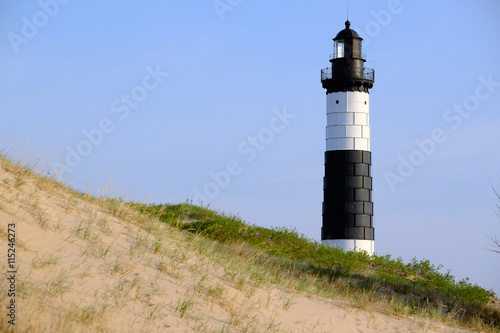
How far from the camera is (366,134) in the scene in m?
29.3

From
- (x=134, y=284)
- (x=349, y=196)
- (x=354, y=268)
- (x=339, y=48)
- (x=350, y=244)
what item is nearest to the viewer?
(x=134, y=284)

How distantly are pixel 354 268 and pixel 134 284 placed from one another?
42.2 feet

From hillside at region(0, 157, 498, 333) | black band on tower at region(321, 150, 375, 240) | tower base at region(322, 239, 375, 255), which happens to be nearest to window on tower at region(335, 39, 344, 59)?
black band on tower at region(321, 150, 375, 240)

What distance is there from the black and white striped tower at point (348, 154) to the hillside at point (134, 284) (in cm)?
1287

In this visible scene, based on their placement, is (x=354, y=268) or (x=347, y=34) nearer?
(x=354, y=268)

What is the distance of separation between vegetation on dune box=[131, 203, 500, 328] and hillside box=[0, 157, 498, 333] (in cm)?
68

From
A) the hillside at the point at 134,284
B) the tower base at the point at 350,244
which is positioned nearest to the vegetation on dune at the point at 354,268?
the hillside at the point at 134,284

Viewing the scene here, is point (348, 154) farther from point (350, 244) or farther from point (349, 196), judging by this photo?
point (350, 244)

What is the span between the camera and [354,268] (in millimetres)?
20969

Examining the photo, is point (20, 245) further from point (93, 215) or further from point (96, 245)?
point (93, 215)

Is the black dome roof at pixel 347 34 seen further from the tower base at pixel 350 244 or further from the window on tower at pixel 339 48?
the tower base at pixel 350 244

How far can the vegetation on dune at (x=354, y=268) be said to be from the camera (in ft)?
52.7

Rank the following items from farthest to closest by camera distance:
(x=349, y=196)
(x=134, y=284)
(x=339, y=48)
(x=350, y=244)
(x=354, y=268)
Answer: (x=339, y=48), (x=349, y=196), (x=350, y=244), (x=354, y=268), (x=134, y=284)

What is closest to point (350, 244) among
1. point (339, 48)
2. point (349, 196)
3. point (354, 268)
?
point (349, 196)
